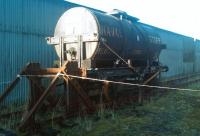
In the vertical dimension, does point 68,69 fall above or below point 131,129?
above

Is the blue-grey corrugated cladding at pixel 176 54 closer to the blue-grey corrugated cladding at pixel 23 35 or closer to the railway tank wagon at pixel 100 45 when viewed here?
the railway tank wagon at pixel 100 45

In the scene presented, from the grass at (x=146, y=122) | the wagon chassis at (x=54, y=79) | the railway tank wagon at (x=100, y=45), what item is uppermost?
the railway tank wagon at (x=100, y=45)

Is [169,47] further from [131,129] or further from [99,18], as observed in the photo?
[131,129]

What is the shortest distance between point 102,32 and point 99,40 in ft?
1.30

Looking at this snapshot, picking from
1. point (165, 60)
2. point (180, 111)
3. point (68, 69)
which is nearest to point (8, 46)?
point (68, 69)

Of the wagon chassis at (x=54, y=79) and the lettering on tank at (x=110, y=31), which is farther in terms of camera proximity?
the lettering on tank at (x=110, y=31)

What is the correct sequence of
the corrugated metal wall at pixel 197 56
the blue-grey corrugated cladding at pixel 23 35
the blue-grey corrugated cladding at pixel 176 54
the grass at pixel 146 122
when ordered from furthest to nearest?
the corrugated metal wall at pixel 197 56, the blue-grey corrugated cladding at pixel 176 54, the blue-grey corrugated cladding at pixel 23 35, the grass at pixel 146 122

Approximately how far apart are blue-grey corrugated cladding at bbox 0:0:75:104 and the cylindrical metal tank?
5.00 ft

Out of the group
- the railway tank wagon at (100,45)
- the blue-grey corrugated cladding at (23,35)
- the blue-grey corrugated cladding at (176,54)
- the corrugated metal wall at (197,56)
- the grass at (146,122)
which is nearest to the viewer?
the grass at (146,122)

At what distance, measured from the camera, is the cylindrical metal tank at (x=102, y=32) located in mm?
8883

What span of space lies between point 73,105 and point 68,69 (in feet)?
3.34

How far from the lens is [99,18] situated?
9.09 metres

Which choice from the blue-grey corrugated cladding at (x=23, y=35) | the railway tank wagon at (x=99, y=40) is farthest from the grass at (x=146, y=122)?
the blue-grey corrugated cladding at (x=23, y=35)

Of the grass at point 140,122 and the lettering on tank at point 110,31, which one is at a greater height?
the lettering on tank at point 110,31
